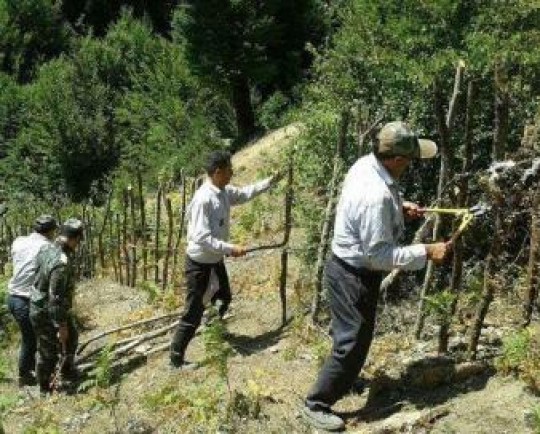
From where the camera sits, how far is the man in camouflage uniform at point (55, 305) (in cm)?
696

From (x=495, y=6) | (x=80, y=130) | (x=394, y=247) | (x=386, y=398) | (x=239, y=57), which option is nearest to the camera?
(x=394, y=247)

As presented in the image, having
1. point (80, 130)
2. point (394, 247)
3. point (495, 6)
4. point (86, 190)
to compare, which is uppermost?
point (495, 6)

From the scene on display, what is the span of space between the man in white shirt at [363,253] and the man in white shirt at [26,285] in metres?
3.50

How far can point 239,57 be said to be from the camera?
23.1 m

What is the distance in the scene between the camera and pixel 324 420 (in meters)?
5.11

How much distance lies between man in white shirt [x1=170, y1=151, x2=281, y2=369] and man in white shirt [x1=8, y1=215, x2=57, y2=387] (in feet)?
5.45

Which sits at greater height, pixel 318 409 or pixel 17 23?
pixel 17 23

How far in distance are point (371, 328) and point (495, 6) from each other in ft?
25.1

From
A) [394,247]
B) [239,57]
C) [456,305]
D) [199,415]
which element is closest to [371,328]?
[394,247]

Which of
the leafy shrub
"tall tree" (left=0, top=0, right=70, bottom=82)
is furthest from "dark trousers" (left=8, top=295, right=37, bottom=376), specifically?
"tall tree" (left=0, top=0, right=70, bottom=82)

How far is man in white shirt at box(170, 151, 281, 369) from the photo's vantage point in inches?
256

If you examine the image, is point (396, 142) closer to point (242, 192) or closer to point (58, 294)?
point (242, 192)

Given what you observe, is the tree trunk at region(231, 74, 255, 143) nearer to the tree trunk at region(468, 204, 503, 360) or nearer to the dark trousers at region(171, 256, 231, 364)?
the dark trousers at region(171, 256, 231, 364)

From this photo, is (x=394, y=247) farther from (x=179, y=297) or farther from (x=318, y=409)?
(x=179, y=297)
